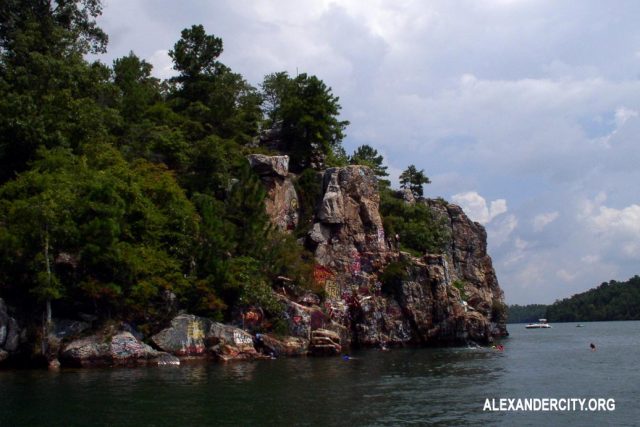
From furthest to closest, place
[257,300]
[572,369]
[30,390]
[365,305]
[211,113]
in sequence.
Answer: [211,113], [365,305], [257,300], [572,369], [30,390]

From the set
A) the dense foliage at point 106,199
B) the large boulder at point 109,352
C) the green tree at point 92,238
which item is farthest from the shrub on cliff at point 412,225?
the large boulder at point 109,352

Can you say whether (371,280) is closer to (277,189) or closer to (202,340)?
(277,189)

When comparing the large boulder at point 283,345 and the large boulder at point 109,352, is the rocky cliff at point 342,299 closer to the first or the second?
the large boulder at point 283,345

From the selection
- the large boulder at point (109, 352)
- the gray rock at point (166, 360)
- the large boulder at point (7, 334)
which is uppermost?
the large boulder at point (7, 334)

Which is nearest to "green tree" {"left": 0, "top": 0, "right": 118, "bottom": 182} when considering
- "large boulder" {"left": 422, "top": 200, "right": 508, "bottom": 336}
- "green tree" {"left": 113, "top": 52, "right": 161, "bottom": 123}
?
"green tree" {"left": 113, "top": 52, "right": 161, "bottom": 123}

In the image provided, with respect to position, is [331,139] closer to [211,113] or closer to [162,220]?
[211,113]

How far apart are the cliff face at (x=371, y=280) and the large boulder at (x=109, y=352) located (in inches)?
941

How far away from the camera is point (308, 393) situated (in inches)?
1096

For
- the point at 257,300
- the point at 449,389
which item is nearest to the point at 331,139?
the point at 257,300

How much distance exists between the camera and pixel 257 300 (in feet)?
164

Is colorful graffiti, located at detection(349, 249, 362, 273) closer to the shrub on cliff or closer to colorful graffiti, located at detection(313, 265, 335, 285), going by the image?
colorful graffiti, located at detection(313, 265, 335, 285)

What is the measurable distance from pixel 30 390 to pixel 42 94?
2940 centimetres

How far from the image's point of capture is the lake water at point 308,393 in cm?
2192

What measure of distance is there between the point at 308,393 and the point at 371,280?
40.1 metres
